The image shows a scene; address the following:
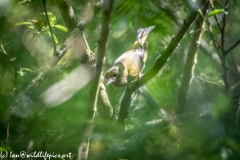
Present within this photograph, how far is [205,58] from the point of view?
5.39ft

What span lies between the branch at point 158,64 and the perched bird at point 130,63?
146 millimetres

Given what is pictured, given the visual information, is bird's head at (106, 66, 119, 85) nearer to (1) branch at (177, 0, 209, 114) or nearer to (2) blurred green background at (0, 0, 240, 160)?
(2) blurred green background at (0, 0, 240, 160)

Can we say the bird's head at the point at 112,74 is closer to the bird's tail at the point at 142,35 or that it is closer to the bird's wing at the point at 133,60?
the bird's wing at the point at 133,60

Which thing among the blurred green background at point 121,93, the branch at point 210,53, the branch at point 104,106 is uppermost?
the blurred green background at point 121,93

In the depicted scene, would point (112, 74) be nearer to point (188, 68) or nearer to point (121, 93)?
point (121, 93)

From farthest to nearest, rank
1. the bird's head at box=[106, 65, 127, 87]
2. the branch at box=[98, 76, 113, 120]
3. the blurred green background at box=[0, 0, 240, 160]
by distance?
1. the bird's head at box=[106, 65, 127, 87]
2. the branch at box=[98, 76, 113, 120]
3. the blurred green background at box=[0, 0, 240, 160]

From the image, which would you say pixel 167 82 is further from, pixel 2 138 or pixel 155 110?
pixel 2 138

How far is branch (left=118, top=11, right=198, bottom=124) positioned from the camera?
44.2 inches

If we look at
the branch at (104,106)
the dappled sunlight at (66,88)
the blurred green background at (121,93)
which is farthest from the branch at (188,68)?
the dappled sunlight at (66,88)

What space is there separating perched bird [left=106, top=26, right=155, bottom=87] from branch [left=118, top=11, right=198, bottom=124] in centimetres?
15

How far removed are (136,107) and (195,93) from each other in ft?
0.92

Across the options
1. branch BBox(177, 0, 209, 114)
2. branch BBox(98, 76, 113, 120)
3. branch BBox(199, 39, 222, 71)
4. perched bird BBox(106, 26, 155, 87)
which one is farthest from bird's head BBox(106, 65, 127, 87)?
branch BBox(199, 39, 222, 71)

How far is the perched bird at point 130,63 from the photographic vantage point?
1412mm

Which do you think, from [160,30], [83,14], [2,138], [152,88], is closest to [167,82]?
[152,88]
